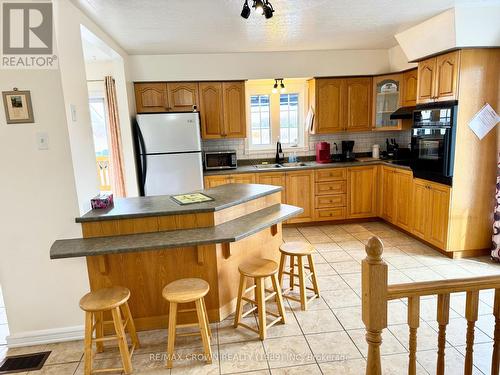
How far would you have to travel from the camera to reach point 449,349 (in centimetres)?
228

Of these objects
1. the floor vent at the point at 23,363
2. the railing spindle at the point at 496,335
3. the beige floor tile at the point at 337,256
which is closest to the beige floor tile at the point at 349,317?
the beige floor tile at the point at 337,256

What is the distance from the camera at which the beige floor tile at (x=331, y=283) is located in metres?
3.19

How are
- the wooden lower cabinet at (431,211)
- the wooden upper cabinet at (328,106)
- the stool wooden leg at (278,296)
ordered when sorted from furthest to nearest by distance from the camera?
the wooden upper cabinet at (328,106)
the wooden lower cabinet at (431,211)
the stool wooden leg at (278,296)

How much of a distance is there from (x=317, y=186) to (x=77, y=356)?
3.64 meters

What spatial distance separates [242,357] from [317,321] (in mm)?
716

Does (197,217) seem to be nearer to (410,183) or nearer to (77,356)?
(77,356)

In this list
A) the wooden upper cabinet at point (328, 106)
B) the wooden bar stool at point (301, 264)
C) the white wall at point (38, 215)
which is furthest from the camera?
the wooden upper cabinet at point (328, 106)

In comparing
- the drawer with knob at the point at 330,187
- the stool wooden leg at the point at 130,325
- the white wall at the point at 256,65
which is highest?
the white wall at the point at 256,65

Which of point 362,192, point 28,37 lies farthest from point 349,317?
point 28,37

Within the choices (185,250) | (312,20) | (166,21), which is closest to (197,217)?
(185,250)

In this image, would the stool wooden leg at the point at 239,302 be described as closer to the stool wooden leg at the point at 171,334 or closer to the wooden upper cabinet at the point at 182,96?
the stool wooden leg at the point at 171,334

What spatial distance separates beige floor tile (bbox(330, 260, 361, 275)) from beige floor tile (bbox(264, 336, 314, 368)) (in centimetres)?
126

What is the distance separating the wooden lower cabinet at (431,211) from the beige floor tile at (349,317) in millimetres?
1663

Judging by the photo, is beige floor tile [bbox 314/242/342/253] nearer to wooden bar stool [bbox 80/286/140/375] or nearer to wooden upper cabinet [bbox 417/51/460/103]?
wooden upper cabinet [bbox 417/51/460/103]
